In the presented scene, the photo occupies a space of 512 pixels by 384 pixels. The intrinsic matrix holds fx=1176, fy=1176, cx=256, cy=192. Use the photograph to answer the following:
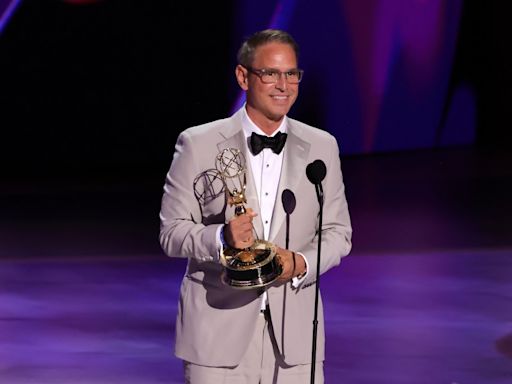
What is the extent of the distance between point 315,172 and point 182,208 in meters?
0.40

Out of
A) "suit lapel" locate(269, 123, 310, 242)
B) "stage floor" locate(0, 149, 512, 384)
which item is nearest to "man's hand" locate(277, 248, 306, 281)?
"suit lapel" locate(269, 123, 310, 242)

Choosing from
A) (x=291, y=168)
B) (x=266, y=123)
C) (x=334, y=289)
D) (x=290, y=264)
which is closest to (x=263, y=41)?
(x=266, y=123)

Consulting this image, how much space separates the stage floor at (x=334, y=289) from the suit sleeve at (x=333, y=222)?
239 cm

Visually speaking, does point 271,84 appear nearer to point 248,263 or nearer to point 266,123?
point 266,123

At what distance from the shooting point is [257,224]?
318cm

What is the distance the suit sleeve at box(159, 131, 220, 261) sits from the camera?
3111mm

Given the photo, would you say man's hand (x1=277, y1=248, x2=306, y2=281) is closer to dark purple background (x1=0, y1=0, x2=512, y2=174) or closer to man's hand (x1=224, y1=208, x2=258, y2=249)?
man's hand (x1=224, y1=208, x2=258, y2=249)

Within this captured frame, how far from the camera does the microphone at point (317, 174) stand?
9.94 feet

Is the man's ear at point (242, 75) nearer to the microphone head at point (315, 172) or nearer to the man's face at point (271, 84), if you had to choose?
the man's face at point (271, 84)
